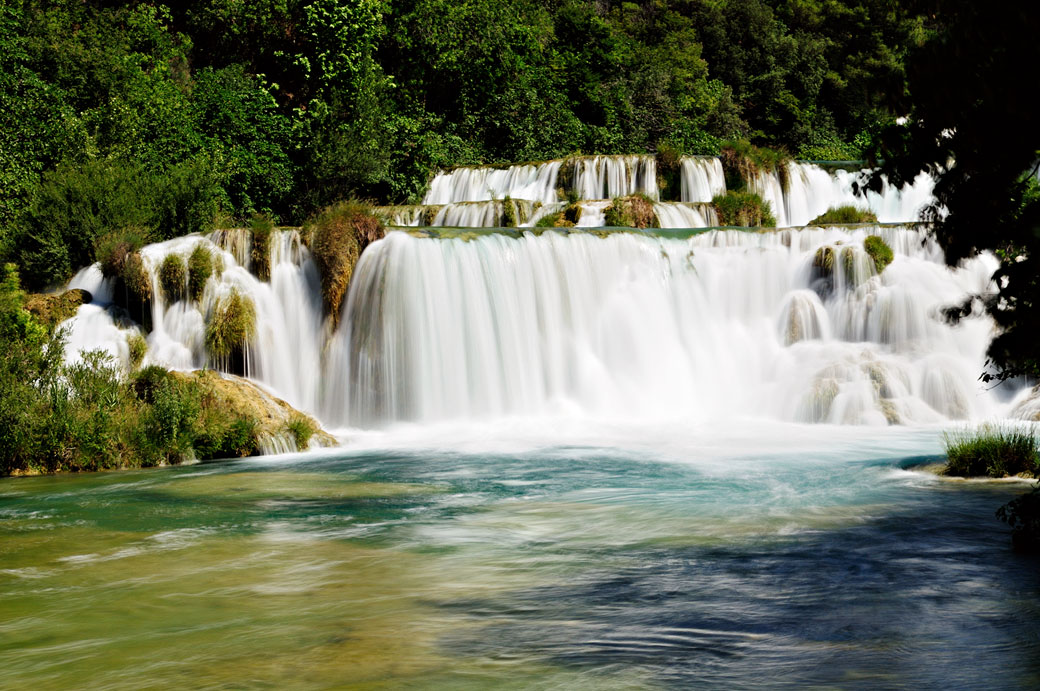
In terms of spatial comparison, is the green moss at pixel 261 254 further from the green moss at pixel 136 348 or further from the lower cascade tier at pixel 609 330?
the green moss at pixel 136 348

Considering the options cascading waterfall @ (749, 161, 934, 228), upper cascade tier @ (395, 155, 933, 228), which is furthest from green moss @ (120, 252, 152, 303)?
cascading waterfall @ (749, 161, 934, 228)

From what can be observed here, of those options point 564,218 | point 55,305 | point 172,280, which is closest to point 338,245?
point 172,280

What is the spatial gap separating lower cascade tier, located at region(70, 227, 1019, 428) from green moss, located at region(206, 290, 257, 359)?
176 millimetres

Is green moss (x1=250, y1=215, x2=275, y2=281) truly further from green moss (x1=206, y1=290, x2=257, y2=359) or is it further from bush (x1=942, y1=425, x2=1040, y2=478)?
bush (x1=942, y1=425, x2=1040, y2=478)

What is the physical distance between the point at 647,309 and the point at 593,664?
16307 millimetres

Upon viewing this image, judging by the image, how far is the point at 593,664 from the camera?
610 cm

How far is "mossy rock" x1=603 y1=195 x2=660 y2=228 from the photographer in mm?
26953

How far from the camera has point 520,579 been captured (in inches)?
327

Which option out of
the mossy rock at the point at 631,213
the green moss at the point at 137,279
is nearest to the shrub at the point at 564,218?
the mossy rock at the point at 631,213

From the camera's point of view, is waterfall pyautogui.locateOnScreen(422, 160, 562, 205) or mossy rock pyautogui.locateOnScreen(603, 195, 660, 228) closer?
mossy rock pyautogui.locateOnScreen(603, 195, 660, 228)

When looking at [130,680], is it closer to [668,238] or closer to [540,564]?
[540,564]

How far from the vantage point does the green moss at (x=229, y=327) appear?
754 inches

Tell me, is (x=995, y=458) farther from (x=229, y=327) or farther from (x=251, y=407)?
(x=229, y=327)

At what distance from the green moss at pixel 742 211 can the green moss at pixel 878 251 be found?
6404mm
